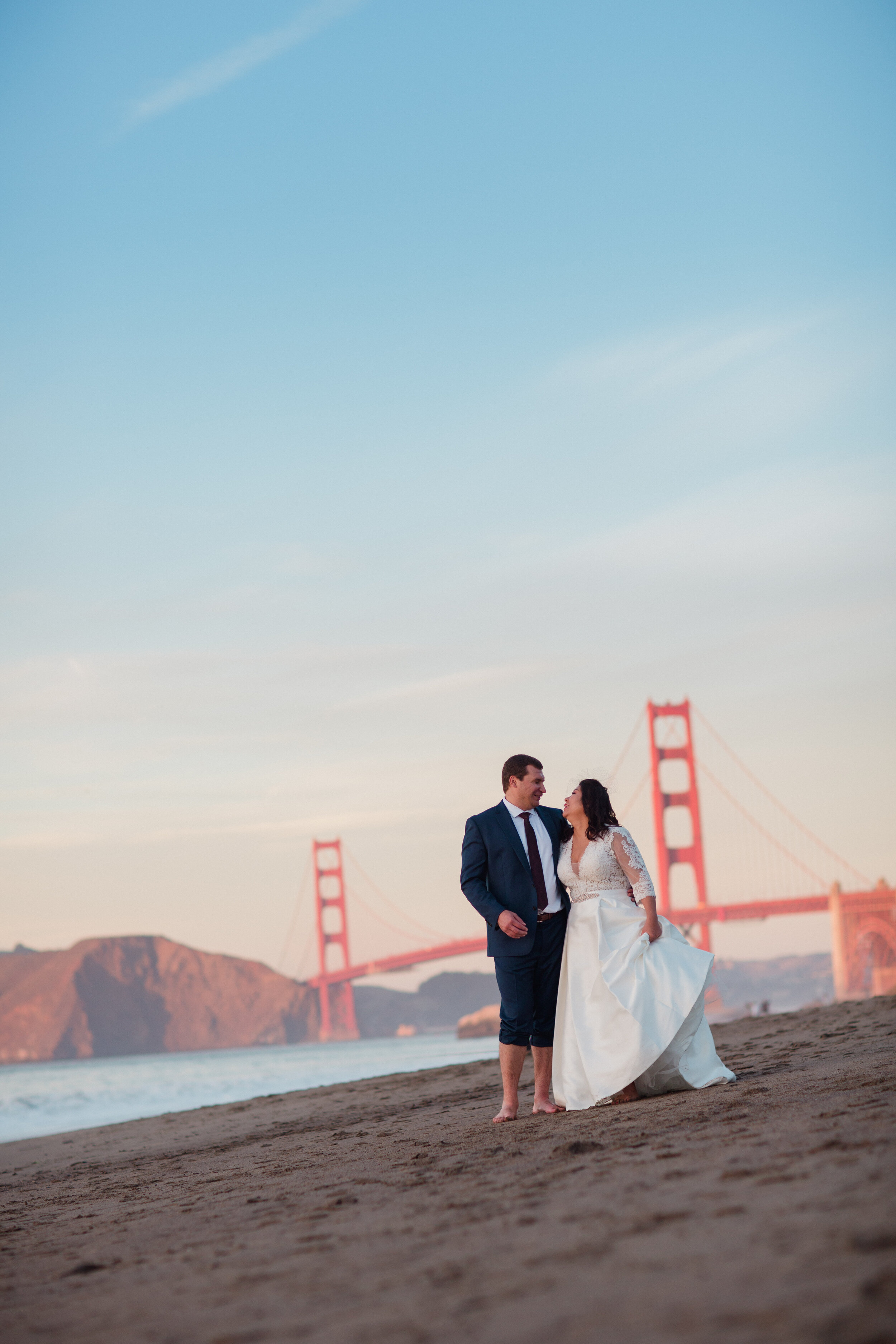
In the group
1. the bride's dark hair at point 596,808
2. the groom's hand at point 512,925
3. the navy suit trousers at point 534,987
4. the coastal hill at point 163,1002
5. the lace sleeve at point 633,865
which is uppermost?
the bride's dark hair at point 596,808

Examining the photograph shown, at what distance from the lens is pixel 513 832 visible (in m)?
3.89

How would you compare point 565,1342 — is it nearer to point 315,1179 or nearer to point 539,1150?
point 539,1150

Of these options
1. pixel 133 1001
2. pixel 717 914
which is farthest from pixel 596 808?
pixel 133 1001

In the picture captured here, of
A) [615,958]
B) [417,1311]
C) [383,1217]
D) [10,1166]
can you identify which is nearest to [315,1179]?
[383,1217]

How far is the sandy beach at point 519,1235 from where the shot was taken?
1.46 metres

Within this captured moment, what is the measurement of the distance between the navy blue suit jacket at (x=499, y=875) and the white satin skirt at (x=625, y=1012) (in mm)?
192

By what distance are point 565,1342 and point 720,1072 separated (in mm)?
2644

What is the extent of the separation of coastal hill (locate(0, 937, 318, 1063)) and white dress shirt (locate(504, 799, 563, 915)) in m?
59.3

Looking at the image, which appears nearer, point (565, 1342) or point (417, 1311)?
point (565, 1342)

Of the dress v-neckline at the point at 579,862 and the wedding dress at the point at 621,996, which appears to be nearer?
the wedding dress at the point at 621,996

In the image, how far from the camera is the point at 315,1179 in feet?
10.5

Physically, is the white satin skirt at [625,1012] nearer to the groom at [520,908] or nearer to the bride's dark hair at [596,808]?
the groom at [520,908]

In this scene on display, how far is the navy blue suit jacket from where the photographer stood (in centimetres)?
383

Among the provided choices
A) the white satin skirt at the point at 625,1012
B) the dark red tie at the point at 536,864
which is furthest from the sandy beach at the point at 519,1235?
the dark red tie at the point at 536,864
